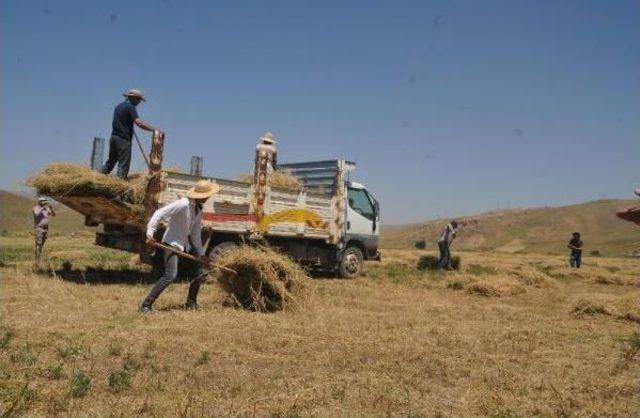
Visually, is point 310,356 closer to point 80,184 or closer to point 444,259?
point 80,184

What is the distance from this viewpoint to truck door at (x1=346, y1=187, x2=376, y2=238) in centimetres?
1612

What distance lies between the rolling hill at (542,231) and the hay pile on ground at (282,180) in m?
41.4

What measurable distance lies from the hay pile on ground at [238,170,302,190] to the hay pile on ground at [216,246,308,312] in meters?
4.40

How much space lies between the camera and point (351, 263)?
16156mm

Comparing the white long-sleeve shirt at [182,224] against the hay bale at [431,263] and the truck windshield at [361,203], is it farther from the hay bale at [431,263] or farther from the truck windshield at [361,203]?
the hay bale at [431,263]

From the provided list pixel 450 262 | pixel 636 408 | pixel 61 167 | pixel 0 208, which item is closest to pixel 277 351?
pixel 636 408

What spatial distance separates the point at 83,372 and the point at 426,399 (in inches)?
109

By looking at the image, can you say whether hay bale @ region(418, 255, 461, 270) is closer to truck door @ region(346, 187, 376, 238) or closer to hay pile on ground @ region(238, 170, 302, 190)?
truck door @ region(346, 187, 376, 238)

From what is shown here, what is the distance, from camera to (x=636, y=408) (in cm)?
489

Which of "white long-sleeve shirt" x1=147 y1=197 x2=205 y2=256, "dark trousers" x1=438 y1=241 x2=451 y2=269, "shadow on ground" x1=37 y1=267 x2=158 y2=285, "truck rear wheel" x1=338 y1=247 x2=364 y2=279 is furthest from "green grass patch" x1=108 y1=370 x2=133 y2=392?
"dark trousers" x1=438 y1=241 x2=451 y2=269

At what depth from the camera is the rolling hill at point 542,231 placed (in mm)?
56031

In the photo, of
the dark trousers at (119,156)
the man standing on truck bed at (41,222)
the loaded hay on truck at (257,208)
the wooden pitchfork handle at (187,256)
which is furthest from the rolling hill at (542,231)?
the wooden pitchfork handle at (187,256)

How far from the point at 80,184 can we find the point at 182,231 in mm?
3108

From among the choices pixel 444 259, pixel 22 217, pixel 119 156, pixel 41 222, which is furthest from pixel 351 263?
pixel 22 217
